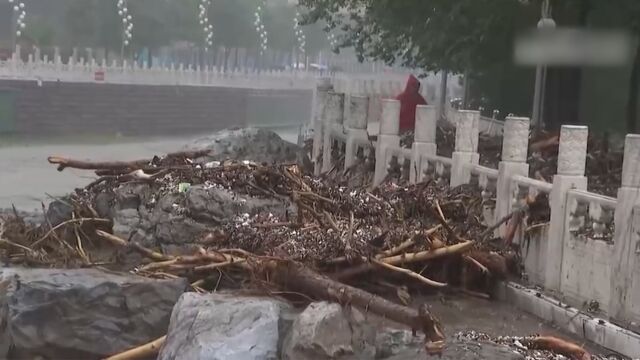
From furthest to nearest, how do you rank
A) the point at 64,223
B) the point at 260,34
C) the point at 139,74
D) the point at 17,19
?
the point at 260,34, the point at 17,19, the point at 139,74, the point at 64,223

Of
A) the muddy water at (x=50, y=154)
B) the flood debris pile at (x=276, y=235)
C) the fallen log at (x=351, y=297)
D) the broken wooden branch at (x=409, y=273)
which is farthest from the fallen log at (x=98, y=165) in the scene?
the muddy water at (x=50, y=154)

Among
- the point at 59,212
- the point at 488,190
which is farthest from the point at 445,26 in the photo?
the point at 59,212

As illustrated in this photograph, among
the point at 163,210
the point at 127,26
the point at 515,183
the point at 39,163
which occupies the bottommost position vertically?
the point at 39,163

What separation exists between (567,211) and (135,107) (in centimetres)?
2789

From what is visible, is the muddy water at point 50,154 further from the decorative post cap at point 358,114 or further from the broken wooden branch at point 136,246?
the broken wooden branch at point 136,246

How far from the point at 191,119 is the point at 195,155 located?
76.1 ft

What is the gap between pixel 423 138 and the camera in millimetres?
9164

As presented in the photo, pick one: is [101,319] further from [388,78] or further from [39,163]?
[39,163]

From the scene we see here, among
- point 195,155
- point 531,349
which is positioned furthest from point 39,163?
point 531,349

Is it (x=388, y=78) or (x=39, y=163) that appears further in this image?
(x=39, y=163)

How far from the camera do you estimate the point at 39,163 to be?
83.0ft

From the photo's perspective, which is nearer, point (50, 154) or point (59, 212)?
point (59, 212)

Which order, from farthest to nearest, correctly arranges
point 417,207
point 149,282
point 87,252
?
point 87,252
point 417,207
point 149,282

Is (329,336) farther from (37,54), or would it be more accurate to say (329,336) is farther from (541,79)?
(37,54)
